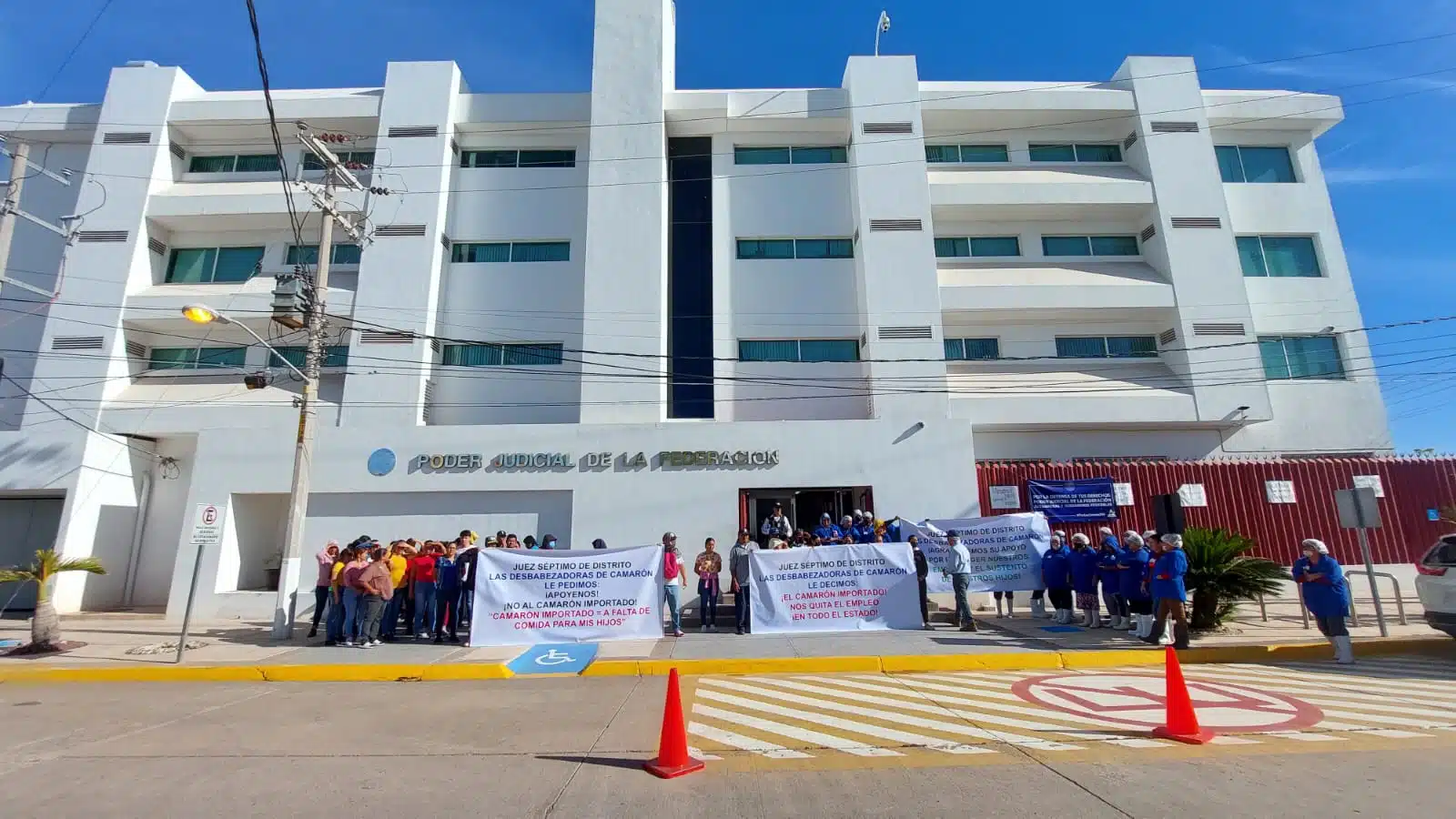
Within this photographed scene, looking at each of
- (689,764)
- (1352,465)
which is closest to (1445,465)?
(1352,465)

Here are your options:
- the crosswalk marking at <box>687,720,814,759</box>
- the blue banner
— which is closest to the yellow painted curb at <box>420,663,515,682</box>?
the crosswalk marking at <box>687,720,814,759</box>

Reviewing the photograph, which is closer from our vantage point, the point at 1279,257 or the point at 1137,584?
the point at 1137,584

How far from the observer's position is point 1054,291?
67.8 ft

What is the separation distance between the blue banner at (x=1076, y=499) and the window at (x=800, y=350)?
620 cm

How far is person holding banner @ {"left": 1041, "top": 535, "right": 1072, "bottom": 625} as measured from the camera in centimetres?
1235

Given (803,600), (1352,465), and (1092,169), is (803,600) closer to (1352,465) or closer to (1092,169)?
(1352,465)

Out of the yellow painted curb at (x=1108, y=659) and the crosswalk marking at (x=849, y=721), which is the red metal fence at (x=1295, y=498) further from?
the crosswalk marking at (x=849, y=721)

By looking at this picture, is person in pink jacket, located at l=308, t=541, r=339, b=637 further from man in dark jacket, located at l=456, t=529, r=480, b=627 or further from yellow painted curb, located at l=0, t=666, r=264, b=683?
yellow painted curb, located at l=0, t=666, r=264, b=683

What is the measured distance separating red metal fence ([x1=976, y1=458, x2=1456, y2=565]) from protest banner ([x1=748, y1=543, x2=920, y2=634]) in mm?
6601

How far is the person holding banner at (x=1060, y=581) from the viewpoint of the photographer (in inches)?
486

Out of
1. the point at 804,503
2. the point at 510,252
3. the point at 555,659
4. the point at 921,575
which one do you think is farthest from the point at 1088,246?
the point at 555,659

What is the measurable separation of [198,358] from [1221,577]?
25.9m

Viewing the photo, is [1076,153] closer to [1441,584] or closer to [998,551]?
[998,551]

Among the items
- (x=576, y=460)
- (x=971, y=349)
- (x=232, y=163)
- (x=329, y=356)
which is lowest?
(x=576, y=460)
